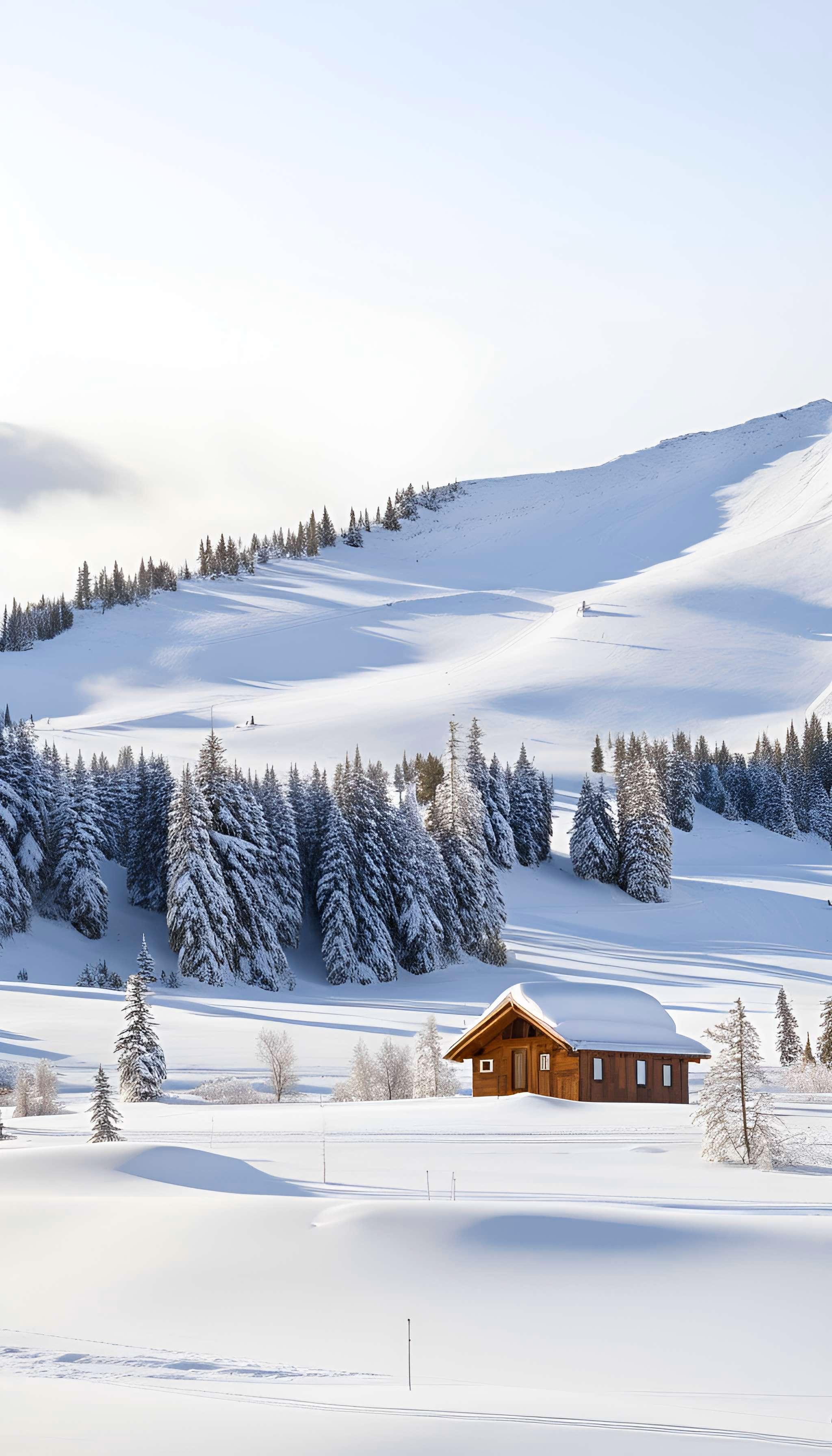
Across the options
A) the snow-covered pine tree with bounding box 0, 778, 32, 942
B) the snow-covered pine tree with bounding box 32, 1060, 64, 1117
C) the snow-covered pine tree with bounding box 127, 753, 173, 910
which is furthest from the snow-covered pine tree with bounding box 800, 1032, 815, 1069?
the snow-covered pine tree with bounding box 0, 778, 32, 942

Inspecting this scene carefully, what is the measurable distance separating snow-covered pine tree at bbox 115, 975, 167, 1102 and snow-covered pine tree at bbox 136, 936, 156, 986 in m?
3.52

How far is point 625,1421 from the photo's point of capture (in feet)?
32.3

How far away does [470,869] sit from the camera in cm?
6512

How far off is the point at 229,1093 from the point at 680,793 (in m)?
77.4

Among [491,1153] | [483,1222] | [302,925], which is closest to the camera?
[483,1222]

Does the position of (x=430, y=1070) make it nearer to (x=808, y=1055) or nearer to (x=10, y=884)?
(x=808, y=1055)

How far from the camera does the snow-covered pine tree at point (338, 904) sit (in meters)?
58.6

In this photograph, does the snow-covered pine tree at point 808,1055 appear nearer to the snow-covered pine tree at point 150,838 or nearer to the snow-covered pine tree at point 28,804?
the snow-covered pine tree at point 150,838

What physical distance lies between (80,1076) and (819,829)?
306 ft

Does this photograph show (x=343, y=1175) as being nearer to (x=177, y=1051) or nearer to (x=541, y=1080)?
(x=541, y=1080)

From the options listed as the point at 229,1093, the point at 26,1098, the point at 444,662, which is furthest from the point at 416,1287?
the point at 444,662

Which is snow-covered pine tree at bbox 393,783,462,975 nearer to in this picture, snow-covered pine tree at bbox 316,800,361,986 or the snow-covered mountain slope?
snow-covered pine tree at bbox 316,800,361,986

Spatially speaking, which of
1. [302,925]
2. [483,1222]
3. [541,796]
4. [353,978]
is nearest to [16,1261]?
[483,1222]

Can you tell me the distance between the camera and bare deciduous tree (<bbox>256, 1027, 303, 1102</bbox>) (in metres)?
33.1
